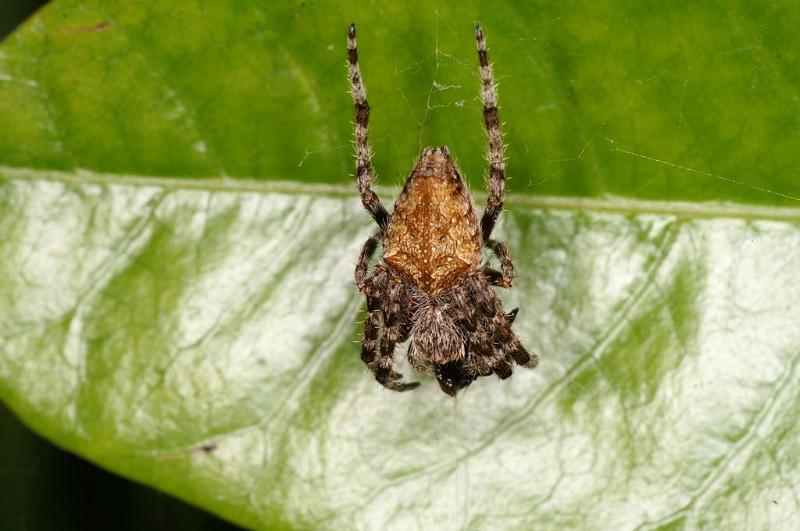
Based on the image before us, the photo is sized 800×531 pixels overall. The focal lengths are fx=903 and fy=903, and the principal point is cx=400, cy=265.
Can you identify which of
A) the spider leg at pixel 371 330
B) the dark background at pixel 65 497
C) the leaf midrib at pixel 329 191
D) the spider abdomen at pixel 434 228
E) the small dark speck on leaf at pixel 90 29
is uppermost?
the small dark speck on leaf at pixel 90 29

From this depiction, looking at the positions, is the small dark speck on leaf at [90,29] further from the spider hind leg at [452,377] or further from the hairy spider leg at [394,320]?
the spider hind leg at [452,377]

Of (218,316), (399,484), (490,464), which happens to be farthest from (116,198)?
(490,464)

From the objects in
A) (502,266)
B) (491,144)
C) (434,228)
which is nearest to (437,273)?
(434,228)

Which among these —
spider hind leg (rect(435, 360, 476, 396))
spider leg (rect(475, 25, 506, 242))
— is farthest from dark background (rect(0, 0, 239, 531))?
spider leg (rect(475, 25, 506, 242))

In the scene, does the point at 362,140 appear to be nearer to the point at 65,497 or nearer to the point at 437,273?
the point at 437,273

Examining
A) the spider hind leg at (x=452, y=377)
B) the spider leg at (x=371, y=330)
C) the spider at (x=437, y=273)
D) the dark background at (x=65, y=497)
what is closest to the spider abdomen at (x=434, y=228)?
the spider at (x=437, y=273)
